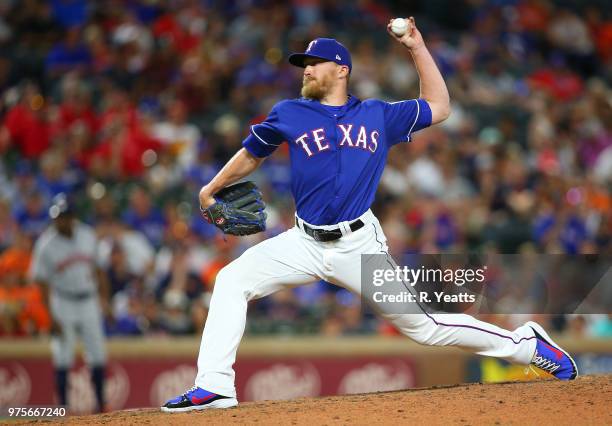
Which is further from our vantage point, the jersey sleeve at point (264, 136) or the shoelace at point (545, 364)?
the shoelace at point (545, 364)

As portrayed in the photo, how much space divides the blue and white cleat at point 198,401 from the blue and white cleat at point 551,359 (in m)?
1.69

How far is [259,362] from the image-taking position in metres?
9.03

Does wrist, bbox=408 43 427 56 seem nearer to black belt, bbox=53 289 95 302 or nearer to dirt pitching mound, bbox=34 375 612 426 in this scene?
dirt pitching mound, bbox=34 375 612 426

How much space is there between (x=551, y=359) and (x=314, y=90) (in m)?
1.97

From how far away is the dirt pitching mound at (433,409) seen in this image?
15.2 ft

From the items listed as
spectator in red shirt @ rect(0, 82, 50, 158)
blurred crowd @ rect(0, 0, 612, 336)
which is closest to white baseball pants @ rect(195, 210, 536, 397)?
blurred crowd @ rect(0, 0, 612, 336)

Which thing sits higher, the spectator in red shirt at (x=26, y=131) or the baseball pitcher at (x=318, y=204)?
the spectator in red shirt at (x=26, y=131)

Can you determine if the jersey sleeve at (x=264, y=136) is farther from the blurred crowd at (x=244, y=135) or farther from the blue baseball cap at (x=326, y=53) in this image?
the blurred crowd at (x=244, y=135)

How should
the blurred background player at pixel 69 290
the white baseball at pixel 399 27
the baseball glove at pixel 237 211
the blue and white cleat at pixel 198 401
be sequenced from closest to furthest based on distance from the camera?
Result: the blue and white cleat at pixel 198 401 < the white baseball at pixel 399 27 < the baseball glove at pixel 237 211 < the blurred background player at pixel 69 290

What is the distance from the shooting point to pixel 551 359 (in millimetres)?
5395

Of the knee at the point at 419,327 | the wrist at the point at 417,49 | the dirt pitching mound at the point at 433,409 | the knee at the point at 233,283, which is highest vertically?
Answer: the wrist at the point at 417,49

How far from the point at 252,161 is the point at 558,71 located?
929 centimetres

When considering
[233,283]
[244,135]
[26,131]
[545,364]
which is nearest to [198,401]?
[233,283]

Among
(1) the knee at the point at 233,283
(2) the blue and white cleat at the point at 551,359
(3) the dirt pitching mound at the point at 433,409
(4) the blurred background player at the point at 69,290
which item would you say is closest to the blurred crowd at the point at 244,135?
(4) the blurred background player at the point at 69,290
